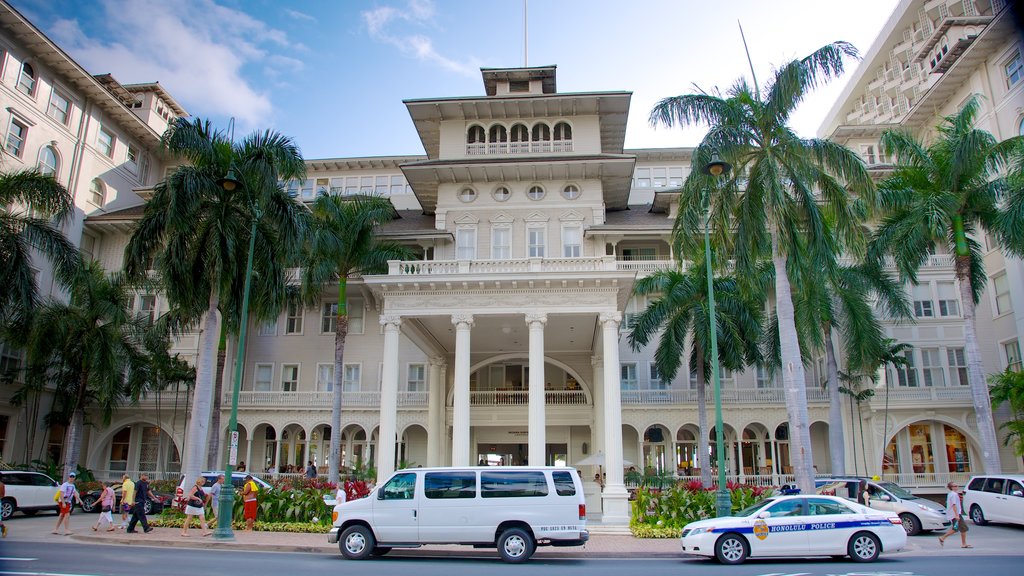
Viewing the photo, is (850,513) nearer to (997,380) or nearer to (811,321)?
(811,321)

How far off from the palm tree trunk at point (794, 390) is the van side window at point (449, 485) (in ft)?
33.6

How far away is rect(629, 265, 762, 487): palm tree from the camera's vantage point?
27703mm

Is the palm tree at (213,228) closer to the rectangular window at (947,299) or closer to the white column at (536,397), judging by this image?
the white column at (536,397)

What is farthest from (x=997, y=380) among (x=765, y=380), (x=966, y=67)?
(x=966, y=67)

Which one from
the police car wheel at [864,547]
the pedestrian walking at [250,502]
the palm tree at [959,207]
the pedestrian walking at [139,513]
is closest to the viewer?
the police car wheel at [864,547]

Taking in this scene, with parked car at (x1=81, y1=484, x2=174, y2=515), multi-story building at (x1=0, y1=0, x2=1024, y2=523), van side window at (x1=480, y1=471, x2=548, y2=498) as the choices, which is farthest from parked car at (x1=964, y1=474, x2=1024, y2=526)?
parked car at (x1=81, y1=484, x2=174, y2=515)

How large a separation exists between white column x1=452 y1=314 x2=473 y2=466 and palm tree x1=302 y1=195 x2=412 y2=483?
6.30m

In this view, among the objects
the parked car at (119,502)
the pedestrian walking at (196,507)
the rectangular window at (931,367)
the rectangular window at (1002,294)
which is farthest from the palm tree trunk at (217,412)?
the rectangular window at (1002,294)

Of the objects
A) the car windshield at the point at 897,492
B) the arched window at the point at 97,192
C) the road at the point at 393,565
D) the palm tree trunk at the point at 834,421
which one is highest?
the arched window at the point at 97,192

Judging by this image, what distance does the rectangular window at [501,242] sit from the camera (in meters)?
35.9

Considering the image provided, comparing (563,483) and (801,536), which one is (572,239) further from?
(801,536)

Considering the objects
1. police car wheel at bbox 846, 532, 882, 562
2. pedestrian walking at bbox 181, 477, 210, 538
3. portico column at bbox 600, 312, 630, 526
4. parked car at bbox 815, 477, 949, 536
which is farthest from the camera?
portico column at bbox 600, 312, 630, 526

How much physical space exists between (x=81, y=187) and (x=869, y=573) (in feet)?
143

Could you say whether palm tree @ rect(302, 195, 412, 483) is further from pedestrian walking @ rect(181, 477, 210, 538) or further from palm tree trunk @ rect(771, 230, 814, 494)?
palm tree trunk @ rect(771, 230, 814, 494)
